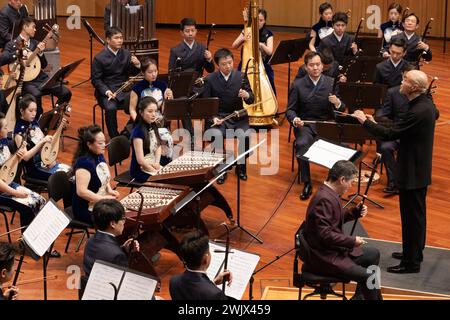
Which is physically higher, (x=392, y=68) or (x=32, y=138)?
(x=392, y=68)

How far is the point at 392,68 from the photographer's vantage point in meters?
8.95

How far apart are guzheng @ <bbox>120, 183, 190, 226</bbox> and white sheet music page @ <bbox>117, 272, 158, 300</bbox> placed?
1.46 metres

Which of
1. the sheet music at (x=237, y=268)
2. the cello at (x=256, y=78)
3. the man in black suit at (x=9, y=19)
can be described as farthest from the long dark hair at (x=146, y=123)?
the man in black suit at (x=9, y=19)

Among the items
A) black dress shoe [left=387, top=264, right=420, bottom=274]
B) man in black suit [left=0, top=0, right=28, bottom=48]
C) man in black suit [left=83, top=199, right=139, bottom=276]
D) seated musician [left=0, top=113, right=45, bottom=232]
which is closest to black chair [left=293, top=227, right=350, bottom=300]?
black dress shoe [left=387, top=264, right=420, bottom=274]

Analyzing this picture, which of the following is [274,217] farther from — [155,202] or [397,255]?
[155,202]

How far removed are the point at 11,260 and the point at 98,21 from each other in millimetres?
12031

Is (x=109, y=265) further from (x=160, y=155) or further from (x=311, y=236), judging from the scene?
(x=160, y=155)

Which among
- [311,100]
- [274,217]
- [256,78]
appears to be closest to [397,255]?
[274,217]

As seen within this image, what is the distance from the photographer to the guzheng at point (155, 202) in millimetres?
5902

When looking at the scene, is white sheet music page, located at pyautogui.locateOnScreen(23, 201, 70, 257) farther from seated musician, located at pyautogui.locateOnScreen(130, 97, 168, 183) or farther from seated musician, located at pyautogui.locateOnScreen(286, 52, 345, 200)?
seated musician, located at pyautogui.locateOnScreen(286, 52, 345, 200)

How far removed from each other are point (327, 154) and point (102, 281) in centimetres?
274

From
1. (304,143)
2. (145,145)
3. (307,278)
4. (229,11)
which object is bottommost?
(307,278)

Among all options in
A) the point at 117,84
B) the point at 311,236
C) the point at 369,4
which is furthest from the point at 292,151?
the point at 369,4

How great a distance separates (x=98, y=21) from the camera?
53.5 feet
